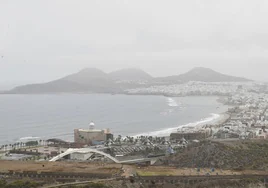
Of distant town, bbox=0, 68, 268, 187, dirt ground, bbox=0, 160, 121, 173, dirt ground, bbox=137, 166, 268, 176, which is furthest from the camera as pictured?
dirt ground, bbox=0, 160, 121, 173

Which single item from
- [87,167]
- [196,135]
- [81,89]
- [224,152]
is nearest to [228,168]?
[224,152]

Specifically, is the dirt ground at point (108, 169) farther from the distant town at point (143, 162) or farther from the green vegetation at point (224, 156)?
the green vegetation at point (224, 156)

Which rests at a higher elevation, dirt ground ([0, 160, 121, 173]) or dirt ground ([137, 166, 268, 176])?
dirt ground ([0, 160, 121, 173])

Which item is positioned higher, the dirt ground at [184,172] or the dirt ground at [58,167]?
the dirt ground at [58,167]

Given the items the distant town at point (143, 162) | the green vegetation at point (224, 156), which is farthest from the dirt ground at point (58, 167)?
the green vegetation at point (224, 156)

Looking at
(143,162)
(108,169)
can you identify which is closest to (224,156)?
(143,162)

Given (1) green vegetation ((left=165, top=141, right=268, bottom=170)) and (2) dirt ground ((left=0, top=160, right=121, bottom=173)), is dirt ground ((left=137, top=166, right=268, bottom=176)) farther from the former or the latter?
(2) dirt ground ((left=0, top=160, right=121, bottom=173))

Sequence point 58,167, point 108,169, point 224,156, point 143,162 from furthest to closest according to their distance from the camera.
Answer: point 143,162, point 224,156, point 58,167, point 108,169

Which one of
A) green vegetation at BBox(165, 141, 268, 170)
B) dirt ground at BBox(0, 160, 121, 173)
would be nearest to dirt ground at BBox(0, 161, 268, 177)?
dirt ground at BBox(0, 160, 121, 173)

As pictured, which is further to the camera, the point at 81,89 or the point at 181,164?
the point at 81,89

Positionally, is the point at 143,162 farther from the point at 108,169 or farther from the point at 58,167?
the point at 58,167

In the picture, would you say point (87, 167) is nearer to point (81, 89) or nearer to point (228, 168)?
point (228, 168)
